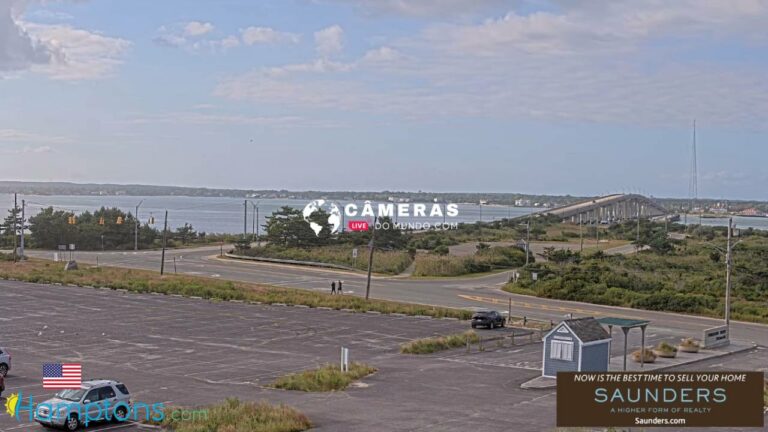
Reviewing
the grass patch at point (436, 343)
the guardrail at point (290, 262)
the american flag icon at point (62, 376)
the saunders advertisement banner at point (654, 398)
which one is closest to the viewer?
the saunders advertisement banner at point (654, 398)

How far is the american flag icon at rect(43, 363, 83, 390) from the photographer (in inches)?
1059

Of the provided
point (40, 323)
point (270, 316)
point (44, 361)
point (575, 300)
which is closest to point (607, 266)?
point (575, 300)

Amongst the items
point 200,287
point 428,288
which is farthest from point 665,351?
point 200,287

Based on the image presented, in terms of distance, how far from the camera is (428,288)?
72.6 meters

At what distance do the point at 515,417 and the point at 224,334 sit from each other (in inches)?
867

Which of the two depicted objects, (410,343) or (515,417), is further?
(410,343)

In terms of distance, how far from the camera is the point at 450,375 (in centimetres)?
3438

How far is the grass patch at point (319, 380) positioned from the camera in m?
30.9

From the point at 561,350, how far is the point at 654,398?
2056cm

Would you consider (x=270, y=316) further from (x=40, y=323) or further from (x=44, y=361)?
(x=44, y=361)

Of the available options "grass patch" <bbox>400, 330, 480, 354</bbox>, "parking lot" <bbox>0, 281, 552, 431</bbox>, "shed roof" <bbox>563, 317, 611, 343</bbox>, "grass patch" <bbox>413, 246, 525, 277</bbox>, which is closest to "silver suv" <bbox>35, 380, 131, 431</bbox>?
"parking lot" <bbox>0, 281, 552, 431</bbox>

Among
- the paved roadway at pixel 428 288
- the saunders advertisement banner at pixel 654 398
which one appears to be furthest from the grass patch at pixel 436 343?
the saunders advertisement banner at pixel 654 398

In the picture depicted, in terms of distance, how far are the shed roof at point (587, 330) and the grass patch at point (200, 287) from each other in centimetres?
2037

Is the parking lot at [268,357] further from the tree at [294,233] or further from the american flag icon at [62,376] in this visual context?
the tree at [294,233]
